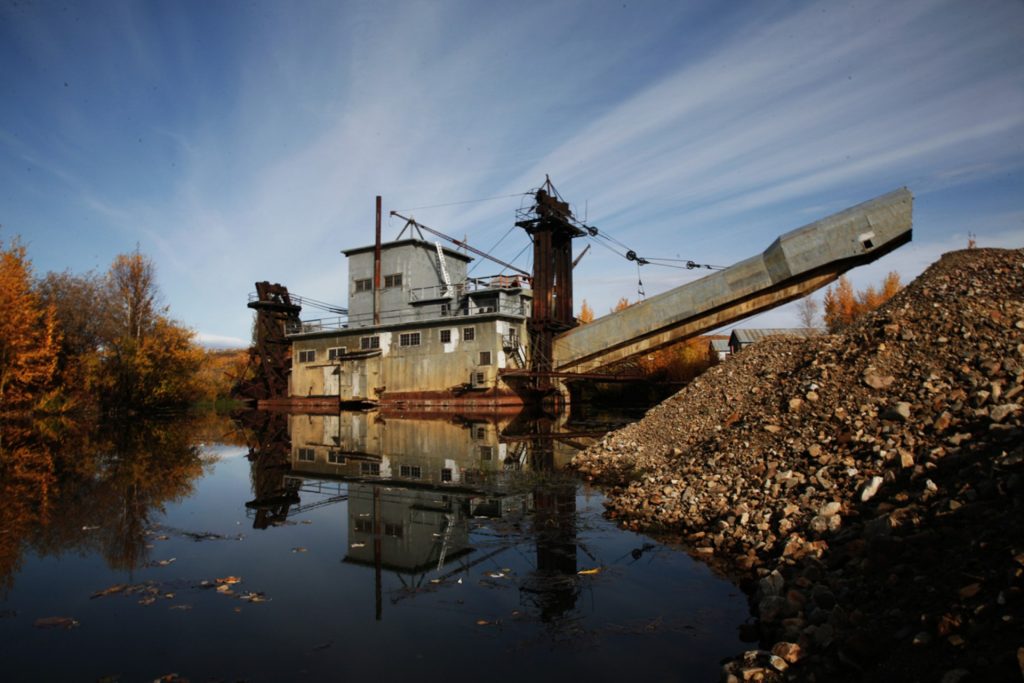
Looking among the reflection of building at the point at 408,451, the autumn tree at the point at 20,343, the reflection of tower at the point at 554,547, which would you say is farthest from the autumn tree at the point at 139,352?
the reflection of tower at the point at 554,547

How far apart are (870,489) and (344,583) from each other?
476 centimetres

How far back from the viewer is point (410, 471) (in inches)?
424

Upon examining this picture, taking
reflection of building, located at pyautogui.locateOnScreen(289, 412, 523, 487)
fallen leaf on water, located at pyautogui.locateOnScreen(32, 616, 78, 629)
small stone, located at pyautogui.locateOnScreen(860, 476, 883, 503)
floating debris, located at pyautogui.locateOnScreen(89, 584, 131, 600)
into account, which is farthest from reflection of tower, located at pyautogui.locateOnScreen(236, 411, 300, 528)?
small stone, located at pyautogui.locateOnScreen(860, 476, 883, 503)

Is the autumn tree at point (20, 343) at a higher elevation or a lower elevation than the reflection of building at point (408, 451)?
higher

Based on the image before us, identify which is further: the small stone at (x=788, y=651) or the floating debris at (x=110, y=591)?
the floating debris at (x=110, y=591)

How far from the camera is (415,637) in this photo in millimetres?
3951

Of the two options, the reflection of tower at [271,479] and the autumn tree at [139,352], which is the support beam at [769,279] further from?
the autumn tree at [139,352]

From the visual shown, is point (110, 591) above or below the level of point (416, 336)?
below

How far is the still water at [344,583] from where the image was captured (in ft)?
11.9

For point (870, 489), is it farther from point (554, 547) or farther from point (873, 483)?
point (554, 547)

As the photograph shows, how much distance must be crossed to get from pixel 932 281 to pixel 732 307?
7846 millimetres

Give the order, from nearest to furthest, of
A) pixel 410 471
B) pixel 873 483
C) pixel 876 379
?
1. pixel 873 483
2. pixel 876 379
3. pixel 410 471

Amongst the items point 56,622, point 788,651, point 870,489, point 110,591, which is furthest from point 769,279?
point 56,622

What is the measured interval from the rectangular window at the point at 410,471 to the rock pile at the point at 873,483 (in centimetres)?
304
